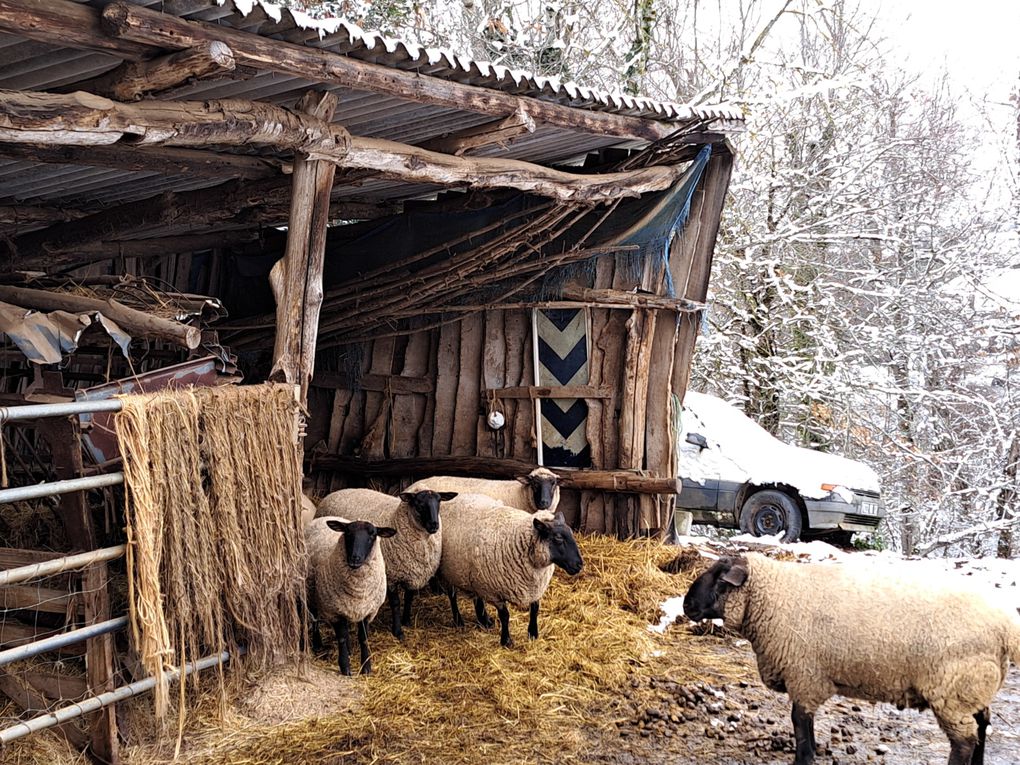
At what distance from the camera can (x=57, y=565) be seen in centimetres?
448

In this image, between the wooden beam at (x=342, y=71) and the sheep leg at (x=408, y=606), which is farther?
the sheep leg at (x=408, y=606)

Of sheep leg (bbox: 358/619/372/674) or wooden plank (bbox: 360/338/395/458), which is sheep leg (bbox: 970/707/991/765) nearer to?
sheep leg (bbox: 358/619/372/674)

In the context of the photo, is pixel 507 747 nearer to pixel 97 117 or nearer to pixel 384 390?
pixel 97 117

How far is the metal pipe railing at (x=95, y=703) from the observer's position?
432 cm

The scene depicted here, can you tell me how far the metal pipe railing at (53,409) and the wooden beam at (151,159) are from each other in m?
1.77

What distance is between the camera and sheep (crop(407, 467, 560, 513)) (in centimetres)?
809

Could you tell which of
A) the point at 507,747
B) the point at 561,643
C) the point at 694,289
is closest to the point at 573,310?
the point at 694,289

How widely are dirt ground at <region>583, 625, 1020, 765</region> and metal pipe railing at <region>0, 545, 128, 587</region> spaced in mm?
2738

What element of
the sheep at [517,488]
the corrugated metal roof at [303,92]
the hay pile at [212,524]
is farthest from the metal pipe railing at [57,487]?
the sheep at [517,488]

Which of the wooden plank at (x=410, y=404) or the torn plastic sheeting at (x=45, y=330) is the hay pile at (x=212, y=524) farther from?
the wooden plank at (x=410, y=404)

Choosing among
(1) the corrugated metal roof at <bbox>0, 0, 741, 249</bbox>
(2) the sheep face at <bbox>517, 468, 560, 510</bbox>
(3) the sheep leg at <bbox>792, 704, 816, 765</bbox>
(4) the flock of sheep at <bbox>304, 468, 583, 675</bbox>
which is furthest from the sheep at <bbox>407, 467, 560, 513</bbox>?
(3) the sheep leg at <bbox>792, 704, 816, 765</bbox>

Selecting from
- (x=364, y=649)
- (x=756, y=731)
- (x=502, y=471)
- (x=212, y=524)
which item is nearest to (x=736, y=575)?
(x=756, y=731)

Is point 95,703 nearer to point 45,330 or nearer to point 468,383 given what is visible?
point 45,330

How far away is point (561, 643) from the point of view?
6930 millimetres
